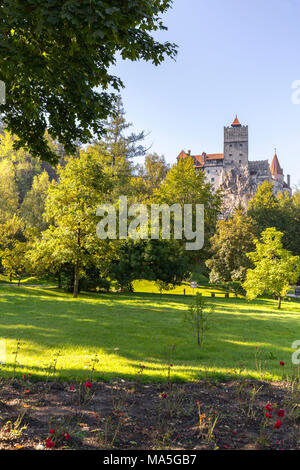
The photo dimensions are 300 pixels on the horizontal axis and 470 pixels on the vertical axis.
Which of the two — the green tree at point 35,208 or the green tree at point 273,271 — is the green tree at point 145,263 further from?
the green tree at point 35,208

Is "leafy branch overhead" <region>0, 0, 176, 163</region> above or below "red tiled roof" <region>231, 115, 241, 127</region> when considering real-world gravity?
below

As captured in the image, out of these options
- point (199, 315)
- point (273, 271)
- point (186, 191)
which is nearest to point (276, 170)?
point (186, 191)

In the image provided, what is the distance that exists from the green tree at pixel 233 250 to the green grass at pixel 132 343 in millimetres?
20527

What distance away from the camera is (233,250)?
117 ft

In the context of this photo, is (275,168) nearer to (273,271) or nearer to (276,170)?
(276,170)

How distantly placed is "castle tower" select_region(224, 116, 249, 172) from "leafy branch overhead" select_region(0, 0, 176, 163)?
357ft

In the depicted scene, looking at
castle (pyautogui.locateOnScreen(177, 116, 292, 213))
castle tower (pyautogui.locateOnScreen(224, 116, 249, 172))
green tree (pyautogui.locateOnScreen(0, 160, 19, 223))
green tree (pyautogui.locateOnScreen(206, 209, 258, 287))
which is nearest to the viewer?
green tree (pyautogui.locateOnScreen(206, 209, 258, 287))

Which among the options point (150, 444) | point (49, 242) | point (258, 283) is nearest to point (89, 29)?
point (150, 444)

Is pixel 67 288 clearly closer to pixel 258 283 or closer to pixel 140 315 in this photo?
pixel 140 315

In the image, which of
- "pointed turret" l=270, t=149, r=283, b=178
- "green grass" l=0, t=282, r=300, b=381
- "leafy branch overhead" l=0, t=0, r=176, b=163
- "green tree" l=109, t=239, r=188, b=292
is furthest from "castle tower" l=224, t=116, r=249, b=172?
"leafy branch overhead" l=0, t=0, r=176, b=163

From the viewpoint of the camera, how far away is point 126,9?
5.25 metres

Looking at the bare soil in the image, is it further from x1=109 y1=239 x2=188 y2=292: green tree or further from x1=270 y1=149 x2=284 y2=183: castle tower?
x1=270 y1=149 x2=284 y2=183: castle tower

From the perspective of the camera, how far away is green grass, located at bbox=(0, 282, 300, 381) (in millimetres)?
6570

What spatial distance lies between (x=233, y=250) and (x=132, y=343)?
1114 inches
